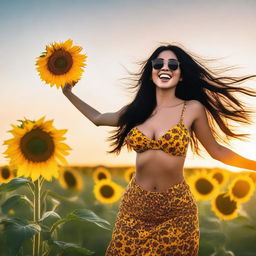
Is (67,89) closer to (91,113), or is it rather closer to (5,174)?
(91,113)

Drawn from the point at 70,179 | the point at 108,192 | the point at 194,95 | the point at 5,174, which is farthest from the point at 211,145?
the point at 5,174

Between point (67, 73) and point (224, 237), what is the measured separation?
8.90 feet

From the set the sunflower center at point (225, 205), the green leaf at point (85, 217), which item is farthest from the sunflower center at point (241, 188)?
the green leaf at point (85, 217)

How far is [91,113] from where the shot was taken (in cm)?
531

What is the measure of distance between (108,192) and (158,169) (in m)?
2.99

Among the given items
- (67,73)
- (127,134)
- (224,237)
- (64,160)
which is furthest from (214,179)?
(64,160)

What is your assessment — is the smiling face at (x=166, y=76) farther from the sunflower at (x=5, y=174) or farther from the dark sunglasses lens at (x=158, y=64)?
the sunflower at (x=5, y=174)

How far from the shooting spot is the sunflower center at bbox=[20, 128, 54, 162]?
3.90 m

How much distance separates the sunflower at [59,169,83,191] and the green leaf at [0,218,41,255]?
127 inches

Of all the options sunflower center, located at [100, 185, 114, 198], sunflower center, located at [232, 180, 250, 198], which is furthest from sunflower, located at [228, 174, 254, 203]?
sunflower center, located at [100, 185, 114, 198]

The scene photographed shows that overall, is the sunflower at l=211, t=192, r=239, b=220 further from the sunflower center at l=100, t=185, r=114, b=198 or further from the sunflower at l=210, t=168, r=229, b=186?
the sunflower center at l=100, t=185, r=114, b=198

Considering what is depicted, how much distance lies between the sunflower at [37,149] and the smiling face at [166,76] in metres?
1.28

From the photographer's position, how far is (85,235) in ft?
21.6

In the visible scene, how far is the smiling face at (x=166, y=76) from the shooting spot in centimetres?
482
